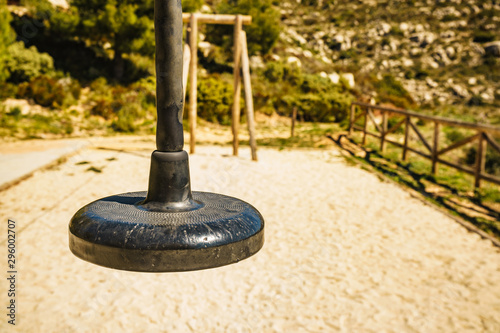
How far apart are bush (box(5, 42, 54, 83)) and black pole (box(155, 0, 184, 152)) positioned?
1480 cm

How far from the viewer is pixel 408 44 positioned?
35969 millimetres

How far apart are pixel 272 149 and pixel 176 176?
9715 millimetres

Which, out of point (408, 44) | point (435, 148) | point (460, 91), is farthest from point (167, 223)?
point (408, 44)

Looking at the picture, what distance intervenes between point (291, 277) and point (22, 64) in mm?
12957

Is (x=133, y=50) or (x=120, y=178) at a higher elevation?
(x=133, y=50)

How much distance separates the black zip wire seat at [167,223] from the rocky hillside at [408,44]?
79.3 feet

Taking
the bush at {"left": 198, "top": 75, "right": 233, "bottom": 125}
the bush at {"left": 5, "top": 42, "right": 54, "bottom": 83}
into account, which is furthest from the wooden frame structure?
the bush at {"left": 5, "top": 42, "right": 54, "bottom": 83}

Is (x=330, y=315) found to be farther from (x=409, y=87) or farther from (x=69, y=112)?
(x=409, y=87)

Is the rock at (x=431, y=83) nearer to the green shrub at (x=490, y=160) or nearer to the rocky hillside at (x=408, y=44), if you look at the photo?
the rocky hillside at (x=408, y=44)

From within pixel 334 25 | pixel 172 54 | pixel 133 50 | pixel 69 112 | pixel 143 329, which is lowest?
pixel 143 329

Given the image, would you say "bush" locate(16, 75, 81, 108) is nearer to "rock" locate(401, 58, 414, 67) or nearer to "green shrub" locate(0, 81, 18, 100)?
"green shrub" locate(0, 81, 18, 100)

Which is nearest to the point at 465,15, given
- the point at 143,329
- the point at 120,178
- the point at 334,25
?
the point at 334,25

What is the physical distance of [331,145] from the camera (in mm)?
11547

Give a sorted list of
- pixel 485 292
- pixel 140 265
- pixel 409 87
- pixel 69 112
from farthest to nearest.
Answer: pixel 409 87, pixel 69 112, pixel 485 292, pixel 140 265
